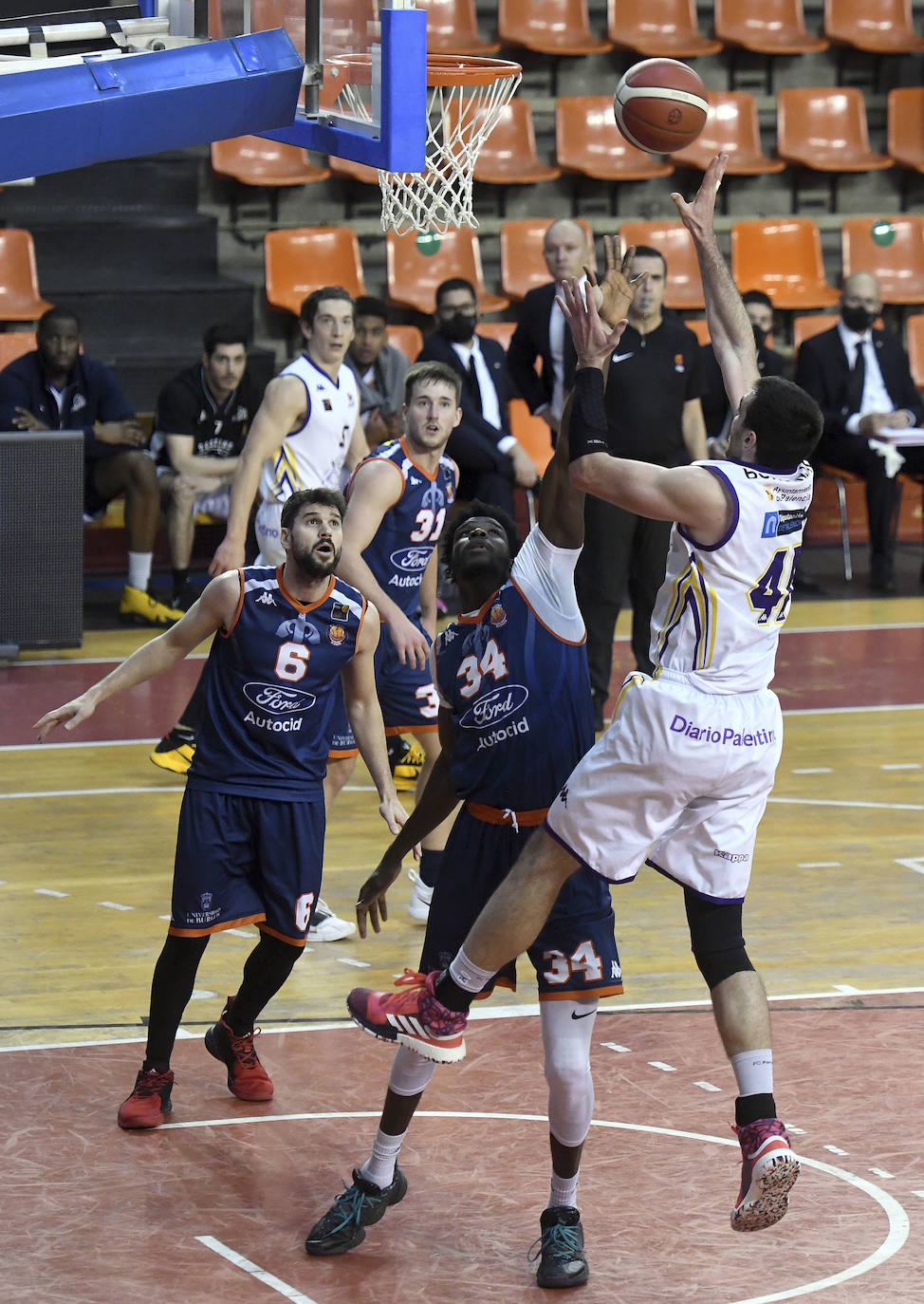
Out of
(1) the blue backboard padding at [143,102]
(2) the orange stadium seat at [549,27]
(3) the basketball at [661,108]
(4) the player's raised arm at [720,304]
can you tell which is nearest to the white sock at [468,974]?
(4) the player's raised arm at [720,304]

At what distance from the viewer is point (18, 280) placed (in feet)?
40.0

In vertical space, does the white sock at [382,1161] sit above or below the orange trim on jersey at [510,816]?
below

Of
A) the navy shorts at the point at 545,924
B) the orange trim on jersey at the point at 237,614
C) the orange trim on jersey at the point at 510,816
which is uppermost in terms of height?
the orange trim on jersey at the point at 237,614

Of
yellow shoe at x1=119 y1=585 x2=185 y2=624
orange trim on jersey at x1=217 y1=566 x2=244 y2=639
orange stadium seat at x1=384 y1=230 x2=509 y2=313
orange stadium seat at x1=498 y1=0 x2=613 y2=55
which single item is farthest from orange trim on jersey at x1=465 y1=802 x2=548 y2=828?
orange stadium seat at x1=498 y1=0 x2=613 y2=55

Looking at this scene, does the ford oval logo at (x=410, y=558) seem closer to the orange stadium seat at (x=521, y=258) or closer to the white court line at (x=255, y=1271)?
the white court line at (x=255, y=1271)

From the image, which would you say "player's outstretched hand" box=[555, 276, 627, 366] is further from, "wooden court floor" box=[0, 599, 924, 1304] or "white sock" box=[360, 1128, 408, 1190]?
"wooden court floor" box=[0, 599, 924, 1304]

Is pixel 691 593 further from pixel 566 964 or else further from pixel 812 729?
pixel 812 729

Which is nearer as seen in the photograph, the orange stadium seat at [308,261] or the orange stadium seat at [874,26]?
the orange stadium seat at [308,261]

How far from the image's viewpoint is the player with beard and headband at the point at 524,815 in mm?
3969

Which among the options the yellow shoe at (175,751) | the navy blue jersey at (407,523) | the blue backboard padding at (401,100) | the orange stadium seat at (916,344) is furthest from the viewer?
the orange stadium seat at (916,344)

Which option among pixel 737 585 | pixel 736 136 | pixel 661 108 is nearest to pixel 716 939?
pixel 737 585

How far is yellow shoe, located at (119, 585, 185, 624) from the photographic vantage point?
10984 mm

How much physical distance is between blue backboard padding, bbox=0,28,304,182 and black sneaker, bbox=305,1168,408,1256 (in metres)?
2.21

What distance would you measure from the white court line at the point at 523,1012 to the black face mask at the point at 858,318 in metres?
7.45
